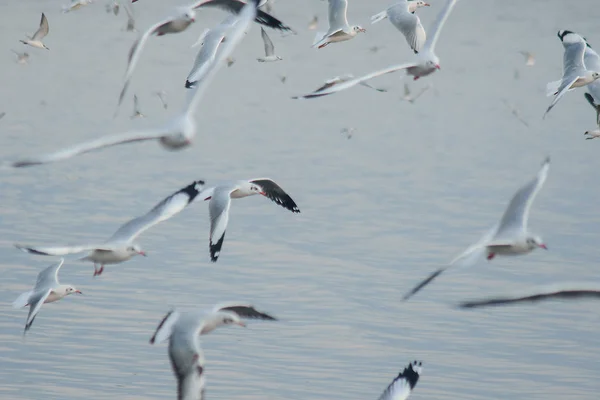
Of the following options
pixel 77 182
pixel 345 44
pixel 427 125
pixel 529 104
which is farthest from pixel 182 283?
pixel 345 44

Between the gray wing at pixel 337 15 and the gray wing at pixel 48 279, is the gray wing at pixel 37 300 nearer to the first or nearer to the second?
the gray wing at pixel 48 279

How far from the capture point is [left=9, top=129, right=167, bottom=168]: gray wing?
26.3 ft

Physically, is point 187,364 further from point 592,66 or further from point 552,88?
point 592,66

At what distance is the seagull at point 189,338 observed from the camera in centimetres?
705

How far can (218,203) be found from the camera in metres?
10.2

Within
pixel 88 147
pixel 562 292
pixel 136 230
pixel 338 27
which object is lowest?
pixel 338 27

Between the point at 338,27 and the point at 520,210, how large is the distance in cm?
496

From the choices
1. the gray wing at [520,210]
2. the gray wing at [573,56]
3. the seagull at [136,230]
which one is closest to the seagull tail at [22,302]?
the seagull at [136,230]

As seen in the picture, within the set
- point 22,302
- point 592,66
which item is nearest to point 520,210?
point 22,302

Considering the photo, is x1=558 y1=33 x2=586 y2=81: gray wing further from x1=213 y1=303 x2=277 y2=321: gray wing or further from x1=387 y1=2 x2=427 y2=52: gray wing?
x1=213 y1=303 x2=277 y2=321: gray wing

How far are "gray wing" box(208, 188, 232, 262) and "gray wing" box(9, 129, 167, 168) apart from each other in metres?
1.29

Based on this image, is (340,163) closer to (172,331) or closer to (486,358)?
(486,358)

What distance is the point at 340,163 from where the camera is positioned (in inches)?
749

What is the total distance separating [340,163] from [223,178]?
218 centimetres
